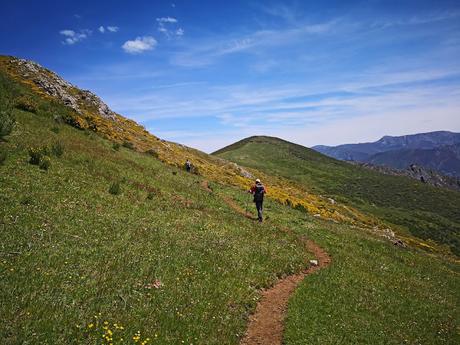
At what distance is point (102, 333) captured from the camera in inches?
360

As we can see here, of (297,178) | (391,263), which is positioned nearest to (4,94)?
(391,263)

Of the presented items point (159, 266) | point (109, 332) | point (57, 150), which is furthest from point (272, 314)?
point (57, 150)

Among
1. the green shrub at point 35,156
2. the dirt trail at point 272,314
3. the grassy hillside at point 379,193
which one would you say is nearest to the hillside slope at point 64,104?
the green shrub at point 35,156

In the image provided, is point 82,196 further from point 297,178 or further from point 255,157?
point 255,157

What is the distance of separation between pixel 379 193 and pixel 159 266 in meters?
167

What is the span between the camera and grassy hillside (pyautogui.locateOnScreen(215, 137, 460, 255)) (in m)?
119

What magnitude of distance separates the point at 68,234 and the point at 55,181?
7135 millimetres

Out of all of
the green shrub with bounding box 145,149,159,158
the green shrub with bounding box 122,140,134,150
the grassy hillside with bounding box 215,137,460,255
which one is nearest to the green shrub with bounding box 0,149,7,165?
Answer: the green shrub with bounding box 122,140,134,150

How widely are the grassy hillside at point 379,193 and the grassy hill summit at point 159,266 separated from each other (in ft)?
312

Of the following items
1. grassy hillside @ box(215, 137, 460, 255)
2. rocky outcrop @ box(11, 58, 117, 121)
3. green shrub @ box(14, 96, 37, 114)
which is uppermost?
rocky outcrop @ box(11, 58, 117, 121)

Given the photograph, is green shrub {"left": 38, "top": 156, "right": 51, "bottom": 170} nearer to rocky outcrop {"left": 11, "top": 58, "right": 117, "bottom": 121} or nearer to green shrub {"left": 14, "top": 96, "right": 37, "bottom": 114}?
green shrub {"left": 14, "top": 96, "right": 37, "bottom": 114}

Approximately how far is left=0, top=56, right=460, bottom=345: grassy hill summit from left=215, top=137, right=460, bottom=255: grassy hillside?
95.1 m

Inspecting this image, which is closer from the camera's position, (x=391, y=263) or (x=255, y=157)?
(x=391, y=263)

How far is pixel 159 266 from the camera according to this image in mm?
14031
